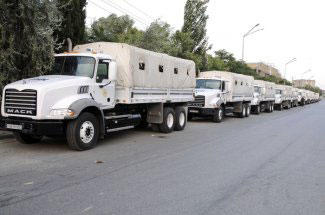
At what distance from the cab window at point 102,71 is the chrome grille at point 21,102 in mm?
1984

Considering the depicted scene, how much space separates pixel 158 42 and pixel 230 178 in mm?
19515

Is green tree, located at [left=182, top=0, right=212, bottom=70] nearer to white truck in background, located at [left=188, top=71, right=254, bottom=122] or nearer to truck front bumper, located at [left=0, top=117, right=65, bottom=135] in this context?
white truck in background, located at [left=188, top=71, right=254, bottom=122]

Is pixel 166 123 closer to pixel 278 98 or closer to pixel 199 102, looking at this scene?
pixel 199 102

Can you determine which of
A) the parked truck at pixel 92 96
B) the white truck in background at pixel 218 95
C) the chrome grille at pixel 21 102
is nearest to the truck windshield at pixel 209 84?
the white truck in background at pixel 218 95

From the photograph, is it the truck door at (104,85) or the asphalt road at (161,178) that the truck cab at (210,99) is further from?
the truck door at (104,85)

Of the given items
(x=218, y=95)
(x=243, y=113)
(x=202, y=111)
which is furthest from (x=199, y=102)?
(x=243, y=113)

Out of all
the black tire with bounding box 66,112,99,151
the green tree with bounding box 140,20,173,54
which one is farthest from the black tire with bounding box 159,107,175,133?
the green tree with bounding box 140,20,173,54

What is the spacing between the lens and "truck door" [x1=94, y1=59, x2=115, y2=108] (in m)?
9.93

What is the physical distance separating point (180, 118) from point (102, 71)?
540cm

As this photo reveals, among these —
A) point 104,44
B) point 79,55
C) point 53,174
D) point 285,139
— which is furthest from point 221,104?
point 53,174

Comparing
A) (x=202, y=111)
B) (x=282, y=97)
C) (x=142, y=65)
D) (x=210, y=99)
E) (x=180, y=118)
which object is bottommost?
(x=180, y=118)

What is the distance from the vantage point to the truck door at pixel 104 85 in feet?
32.6

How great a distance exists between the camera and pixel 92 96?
381 inches

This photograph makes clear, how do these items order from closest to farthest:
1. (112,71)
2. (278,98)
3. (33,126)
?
1. (33,126)
2. (112,71)
3. (278,98)
